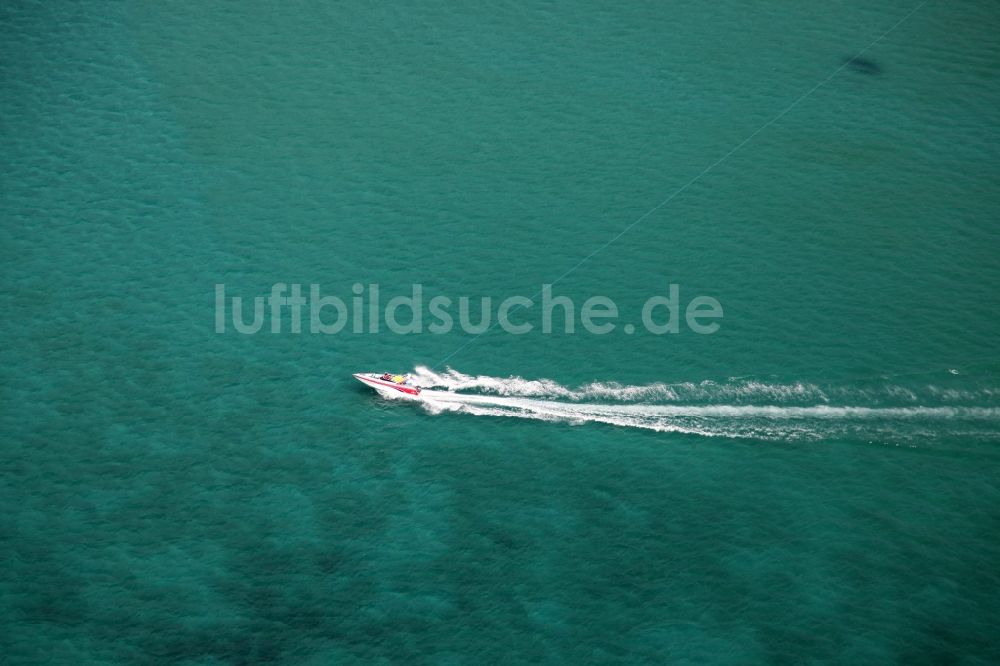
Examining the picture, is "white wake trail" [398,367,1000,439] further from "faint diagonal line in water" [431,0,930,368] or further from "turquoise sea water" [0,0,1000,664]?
"faint diagonal line in water" [431,0,930,368]

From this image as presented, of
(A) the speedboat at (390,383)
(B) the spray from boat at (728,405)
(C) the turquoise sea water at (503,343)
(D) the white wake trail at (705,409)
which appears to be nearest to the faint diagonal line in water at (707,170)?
(C) the turquoise sea water at (503,343)

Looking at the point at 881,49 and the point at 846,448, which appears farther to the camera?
the point at 881,49

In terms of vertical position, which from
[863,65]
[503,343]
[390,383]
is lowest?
[390,383]

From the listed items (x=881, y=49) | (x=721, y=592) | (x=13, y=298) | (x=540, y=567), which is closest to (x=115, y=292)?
(x=13, y=298)

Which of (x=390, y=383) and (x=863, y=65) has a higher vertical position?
(x=863, y=65)

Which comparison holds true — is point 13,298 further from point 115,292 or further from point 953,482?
point 953,482

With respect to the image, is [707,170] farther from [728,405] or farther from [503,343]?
[728,405]

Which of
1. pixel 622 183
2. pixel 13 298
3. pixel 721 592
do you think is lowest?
pixel 721 592

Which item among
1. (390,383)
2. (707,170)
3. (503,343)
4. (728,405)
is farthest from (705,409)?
(707,170)
